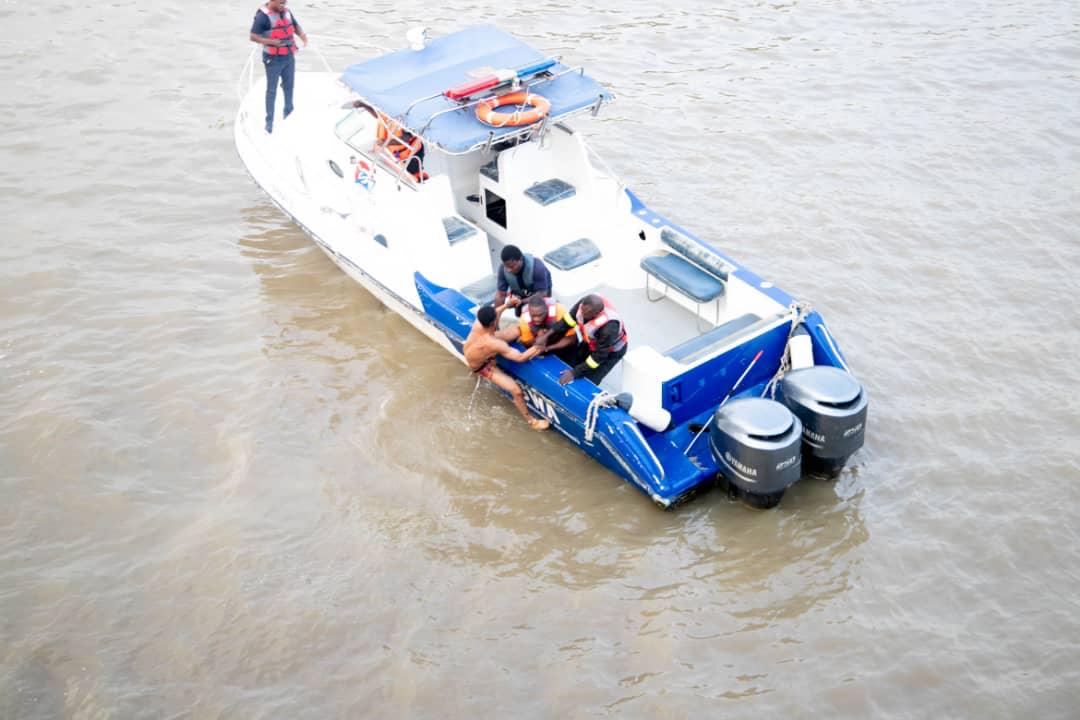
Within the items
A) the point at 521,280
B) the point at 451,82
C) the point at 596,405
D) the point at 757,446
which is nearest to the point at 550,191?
the point at 451,82

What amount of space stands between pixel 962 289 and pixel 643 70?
544 cm

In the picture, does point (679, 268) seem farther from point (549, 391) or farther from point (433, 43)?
point (433, 43)

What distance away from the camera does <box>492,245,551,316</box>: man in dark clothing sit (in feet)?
25.3

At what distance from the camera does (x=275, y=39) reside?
9.81 metres

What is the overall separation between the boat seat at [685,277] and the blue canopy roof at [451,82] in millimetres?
1397

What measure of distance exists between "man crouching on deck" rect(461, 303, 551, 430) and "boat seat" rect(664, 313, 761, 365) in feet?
3.37

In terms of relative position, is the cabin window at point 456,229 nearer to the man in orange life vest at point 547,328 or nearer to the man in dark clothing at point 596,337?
the man in orange life vest at point 547,328

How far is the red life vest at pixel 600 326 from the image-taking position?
7223 mm

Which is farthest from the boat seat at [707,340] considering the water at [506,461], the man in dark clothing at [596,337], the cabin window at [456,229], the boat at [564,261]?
the cabin window at [456,229]

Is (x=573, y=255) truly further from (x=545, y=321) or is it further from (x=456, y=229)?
(x=545, y=321)

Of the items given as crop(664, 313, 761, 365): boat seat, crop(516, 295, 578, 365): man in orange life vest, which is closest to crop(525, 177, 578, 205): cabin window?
crop(516, 295, 578, 365): man in orange life vest

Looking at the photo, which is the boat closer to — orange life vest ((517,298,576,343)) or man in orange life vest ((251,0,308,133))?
orange life vest ((517,298,576,343))

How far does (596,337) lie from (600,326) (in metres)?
0.10

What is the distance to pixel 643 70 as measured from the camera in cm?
1317
